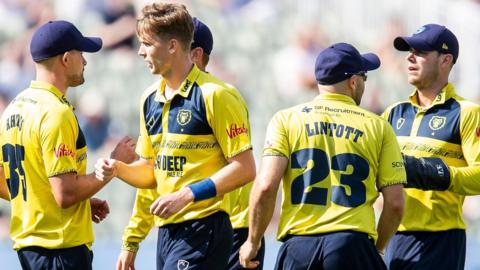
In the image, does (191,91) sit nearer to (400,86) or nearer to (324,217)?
(324,217)

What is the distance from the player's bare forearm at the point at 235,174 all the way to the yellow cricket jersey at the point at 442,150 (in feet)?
4.45

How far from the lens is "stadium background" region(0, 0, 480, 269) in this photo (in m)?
12.0

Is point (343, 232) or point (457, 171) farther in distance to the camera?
point (457, 171)

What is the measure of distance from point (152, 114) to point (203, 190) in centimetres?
65

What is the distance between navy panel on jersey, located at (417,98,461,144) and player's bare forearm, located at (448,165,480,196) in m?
0.24

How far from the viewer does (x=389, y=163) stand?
5398mm


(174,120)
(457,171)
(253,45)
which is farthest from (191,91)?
(253,45)

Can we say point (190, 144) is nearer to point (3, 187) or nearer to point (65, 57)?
point (65, 57)

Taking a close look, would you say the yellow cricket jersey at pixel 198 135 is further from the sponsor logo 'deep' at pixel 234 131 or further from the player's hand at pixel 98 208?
the player's hand at pixel 98 208

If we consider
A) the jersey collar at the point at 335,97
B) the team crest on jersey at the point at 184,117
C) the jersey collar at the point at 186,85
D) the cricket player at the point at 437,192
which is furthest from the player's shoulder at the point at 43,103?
the cricket player at the point at 437,192

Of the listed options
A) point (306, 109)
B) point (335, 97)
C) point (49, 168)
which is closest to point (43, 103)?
point (49, 168)

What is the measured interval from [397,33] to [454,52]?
17.8 feet

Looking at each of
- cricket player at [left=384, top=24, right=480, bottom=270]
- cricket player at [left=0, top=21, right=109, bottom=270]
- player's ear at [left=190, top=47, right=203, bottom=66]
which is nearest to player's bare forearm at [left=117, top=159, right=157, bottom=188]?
cricket player at [left=0, top=21, right=109, bottom=270]

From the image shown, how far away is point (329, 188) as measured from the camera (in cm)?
532
